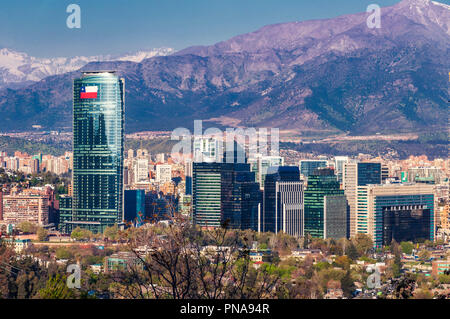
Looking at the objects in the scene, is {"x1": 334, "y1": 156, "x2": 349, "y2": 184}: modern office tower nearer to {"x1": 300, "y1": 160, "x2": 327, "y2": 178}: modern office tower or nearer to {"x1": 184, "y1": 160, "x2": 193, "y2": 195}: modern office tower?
{"x1": 300, "y1": 160, "x2": 327, "y2": 178}: modern office tower

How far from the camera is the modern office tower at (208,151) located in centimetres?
2600

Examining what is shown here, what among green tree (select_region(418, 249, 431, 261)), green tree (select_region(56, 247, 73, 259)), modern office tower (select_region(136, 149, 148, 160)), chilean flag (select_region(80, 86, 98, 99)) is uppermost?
chilean flag (select_region(80, 86, 98, 99))

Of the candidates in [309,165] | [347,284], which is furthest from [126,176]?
[347,284]

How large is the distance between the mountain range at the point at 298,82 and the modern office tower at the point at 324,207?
32.1ft

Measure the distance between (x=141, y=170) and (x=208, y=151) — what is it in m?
4.63

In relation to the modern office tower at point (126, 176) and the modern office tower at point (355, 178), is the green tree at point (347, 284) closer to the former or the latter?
the modern office tower at point (355, 178)

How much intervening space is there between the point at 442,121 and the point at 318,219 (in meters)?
13.3

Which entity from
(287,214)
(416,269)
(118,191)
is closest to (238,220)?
(287,214)

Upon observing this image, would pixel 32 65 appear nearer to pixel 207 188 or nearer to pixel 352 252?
pixel 207 188

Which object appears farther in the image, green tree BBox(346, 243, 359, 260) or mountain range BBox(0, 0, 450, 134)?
mountain range BBox(0, 0, 450, 134)

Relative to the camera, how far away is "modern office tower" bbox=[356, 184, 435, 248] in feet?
71.2

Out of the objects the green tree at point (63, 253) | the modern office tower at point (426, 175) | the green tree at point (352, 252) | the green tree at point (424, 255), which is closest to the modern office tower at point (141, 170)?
the modern office tower at point (426, 175)

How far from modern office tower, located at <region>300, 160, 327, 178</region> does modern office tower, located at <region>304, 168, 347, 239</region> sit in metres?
2.63

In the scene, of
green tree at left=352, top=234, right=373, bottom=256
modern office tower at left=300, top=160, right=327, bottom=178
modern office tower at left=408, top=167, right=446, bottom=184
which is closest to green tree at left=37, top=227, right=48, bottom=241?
green tree at left=352, top=234, right=373, bottom=256
